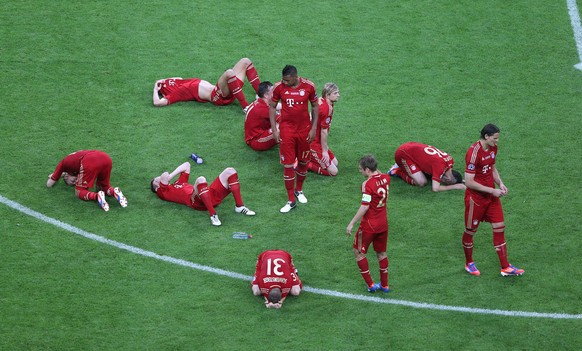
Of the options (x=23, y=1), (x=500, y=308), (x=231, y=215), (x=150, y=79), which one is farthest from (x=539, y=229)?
(x=23, y=1)

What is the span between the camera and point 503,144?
1775cm

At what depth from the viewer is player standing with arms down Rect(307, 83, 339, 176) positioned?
16.6 metres

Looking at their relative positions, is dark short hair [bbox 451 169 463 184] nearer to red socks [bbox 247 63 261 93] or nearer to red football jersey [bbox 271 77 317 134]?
red football jersey [bbox 271 77 317 134]

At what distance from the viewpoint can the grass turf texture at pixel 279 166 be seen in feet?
45.1

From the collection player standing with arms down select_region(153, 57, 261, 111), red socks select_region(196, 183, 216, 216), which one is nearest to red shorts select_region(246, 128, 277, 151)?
player standing with arms down select_region(153, 57, 261, 111)

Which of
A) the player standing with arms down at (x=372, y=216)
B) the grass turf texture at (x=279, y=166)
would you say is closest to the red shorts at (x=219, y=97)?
the grass turf texture at (x=279, y=166)

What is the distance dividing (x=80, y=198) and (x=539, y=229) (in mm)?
7040

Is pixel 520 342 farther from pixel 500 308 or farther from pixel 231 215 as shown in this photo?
pixel 231 215

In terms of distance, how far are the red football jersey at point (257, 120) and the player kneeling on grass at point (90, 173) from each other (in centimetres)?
262

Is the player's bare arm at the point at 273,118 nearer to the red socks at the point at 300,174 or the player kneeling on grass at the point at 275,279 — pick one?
the red socks at the point at 300,174

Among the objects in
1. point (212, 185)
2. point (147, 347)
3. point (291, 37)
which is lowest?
point (147, 347)

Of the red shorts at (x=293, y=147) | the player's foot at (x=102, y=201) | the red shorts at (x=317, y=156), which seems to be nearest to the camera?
the red shorts at (x=293, y=147)

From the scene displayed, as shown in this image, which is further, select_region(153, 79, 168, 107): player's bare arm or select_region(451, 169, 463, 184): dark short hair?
select_region(153, 79, 168, 107): player's bare arm

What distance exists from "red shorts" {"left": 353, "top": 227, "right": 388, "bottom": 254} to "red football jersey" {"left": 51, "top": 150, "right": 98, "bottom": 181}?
476 cm
